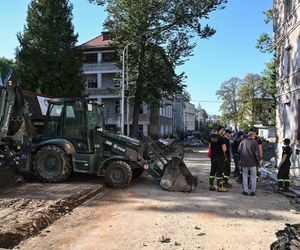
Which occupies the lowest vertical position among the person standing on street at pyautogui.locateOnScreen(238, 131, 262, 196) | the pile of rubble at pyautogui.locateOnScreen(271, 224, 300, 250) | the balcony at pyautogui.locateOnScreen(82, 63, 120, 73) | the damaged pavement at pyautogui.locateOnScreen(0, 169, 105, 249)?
the damaged pavement at pyautogui.locateOnScreen(0, 169, 105, 249)

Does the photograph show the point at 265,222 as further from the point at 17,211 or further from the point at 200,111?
the point at 200,111

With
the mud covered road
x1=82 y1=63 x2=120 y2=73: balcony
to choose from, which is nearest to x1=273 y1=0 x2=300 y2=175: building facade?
the mud covered road

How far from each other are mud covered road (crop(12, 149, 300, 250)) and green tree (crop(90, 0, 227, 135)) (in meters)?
22.6

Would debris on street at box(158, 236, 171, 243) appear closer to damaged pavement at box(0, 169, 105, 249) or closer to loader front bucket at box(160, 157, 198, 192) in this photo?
damaged pavement at box(0, 169, 105, 249)

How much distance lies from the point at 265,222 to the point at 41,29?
93.8 ft

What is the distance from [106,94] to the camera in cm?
5456

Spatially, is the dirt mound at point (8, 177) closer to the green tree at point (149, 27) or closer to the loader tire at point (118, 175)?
the loader tire at point (118, 175)

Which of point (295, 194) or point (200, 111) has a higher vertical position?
point (200, 111)

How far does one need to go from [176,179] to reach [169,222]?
3.92m

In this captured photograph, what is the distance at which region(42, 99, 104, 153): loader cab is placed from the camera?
12859 millimetres

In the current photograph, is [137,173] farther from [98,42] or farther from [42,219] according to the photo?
[98,42]

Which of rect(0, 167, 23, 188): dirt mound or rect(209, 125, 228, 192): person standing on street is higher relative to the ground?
rect(209, 125, 228, 192): person standing on street

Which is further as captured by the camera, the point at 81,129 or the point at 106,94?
the point at 106,94

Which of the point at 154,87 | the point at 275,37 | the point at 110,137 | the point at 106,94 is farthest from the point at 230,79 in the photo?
the point at 110,137
